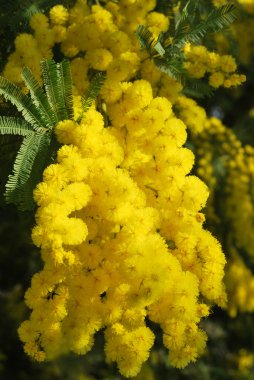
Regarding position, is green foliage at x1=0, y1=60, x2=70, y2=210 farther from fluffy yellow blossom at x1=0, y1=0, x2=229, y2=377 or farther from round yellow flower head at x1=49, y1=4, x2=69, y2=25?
round yellow flower head at x1=49, y1=4, x2=69, y2=25

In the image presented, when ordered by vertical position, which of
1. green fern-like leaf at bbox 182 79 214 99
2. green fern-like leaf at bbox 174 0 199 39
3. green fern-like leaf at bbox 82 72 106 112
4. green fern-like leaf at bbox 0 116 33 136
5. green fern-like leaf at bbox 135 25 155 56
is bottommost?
green fern-like leaf at bbox 0 116 33 136

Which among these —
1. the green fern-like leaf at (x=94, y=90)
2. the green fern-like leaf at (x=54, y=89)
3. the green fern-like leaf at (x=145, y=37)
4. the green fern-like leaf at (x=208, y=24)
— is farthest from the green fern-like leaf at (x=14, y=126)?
the green fern-like leaf at (x=208, y=24)

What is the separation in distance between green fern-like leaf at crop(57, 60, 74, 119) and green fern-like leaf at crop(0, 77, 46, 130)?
143 millimetres

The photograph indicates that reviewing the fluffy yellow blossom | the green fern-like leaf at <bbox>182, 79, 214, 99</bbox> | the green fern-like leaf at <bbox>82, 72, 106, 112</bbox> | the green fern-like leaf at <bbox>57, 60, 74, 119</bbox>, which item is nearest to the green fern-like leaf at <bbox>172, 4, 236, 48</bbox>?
the green fern-like leaf at <bbox>182, 79, 214, 99</bbox>

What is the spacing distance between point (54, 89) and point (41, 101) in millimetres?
88

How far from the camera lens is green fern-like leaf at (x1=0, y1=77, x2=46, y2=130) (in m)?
2.76

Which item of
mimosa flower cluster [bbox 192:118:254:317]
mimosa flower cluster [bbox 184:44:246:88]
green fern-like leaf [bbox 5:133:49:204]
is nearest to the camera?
green fern-like leaf [bbox 5:133:49:204]

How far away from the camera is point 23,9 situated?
329 cm

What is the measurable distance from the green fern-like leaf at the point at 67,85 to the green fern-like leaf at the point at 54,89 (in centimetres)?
1

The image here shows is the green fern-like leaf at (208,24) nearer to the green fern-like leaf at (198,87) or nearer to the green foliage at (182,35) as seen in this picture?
the green foliage at (182,35)

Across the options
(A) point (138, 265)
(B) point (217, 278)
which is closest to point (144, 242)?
(A) point (138, 265)

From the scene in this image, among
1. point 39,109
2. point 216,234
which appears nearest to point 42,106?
point 39,109

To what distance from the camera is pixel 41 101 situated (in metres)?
2.82

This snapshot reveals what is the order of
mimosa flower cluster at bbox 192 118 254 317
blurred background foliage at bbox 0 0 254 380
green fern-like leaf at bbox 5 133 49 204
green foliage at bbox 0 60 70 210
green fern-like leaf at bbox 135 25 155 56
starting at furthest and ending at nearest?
mimosa flower cluster at bbox 192 118 254 317
blurred background foliage at bbox 0 0 254 380
green fern-like leaf at bbox 135 25 155 56
green foliage at bbox 0 60 70 210
green fern-like leaf at bbox 5 133 49 204
